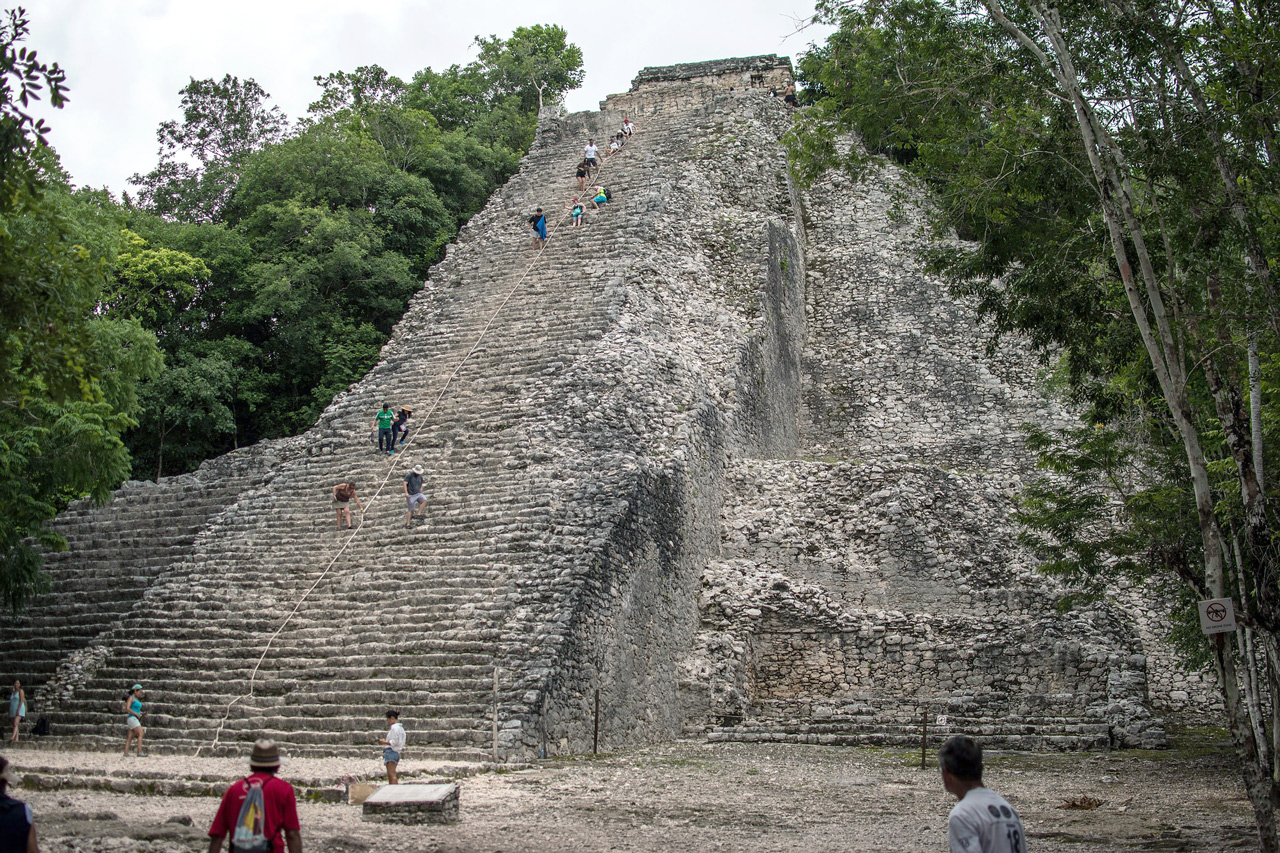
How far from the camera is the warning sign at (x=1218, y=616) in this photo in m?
6.53

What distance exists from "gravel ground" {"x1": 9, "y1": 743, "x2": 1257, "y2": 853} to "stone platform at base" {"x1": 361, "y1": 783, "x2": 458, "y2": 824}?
123mm

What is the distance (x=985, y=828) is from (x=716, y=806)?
4514mm

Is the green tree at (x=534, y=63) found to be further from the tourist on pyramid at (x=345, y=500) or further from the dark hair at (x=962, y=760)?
the dark hair at (x=962, y=760)

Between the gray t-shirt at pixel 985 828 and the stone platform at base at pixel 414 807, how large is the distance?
4154 mm

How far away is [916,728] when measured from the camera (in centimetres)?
1152

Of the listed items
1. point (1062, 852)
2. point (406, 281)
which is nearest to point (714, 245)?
point (406, 281)

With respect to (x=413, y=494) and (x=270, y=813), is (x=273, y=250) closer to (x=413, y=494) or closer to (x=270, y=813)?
(x=413, y=494)

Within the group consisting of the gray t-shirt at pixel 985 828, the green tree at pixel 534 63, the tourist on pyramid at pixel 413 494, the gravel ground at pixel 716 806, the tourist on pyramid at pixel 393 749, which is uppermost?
the green tree at pixel 534 63

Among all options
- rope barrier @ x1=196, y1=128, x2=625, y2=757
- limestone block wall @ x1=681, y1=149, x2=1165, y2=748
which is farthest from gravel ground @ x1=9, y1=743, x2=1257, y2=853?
limestone block wall @ x1=681, y1=149, x2=1165, y2=748

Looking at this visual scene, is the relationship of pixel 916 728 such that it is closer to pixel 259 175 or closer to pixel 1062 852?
pixel 1062 852

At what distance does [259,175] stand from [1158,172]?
60.3 feet

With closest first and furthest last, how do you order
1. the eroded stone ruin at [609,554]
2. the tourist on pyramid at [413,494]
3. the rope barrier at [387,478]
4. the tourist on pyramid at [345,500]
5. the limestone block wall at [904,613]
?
1. the rope barrier at [387,478]
2. the eroded stone ruin at [609,554]
3. the limestone block wall at [904,613]
4. the tourist on pyramid at [413,494]
5. the tourist on pyramid at [345,500]

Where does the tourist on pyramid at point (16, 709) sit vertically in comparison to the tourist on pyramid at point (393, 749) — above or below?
above

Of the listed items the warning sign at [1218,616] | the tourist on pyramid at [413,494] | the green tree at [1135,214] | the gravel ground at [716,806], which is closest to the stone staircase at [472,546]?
the tourist on pyramid at [413,494]
